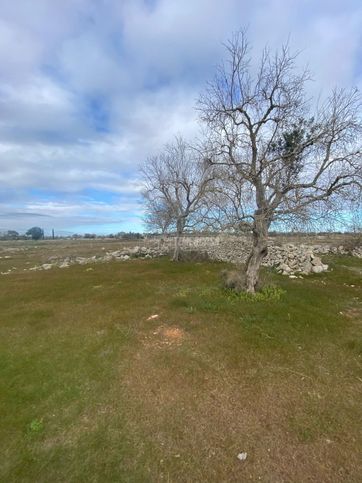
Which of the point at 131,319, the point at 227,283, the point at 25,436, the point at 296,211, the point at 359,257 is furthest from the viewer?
the point at 359,257

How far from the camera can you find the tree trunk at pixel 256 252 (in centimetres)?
1169

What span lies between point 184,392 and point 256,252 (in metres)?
7.20

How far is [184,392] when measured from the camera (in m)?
5.90

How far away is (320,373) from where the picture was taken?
6.42m

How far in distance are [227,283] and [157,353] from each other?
6094 millimetres

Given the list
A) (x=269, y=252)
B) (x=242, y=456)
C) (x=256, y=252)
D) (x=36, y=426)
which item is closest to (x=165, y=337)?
(x=36, y=426)

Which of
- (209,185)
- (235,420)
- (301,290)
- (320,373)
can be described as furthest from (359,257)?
(235,420)

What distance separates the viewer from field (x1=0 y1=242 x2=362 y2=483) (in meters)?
4.28

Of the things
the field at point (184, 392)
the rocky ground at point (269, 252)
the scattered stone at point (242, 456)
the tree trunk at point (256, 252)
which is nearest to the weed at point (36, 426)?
the field at point (184, 392)

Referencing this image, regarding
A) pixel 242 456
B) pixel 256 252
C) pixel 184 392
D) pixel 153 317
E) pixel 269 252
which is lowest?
pixel 242 456

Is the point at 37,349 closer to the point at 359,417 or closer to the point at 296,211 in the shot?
the point at 359,417

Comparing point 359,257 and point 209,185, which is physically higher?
point 209,185

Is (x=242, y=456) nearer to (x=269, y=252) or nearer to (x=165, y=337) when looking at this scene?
(x=165, y=337)

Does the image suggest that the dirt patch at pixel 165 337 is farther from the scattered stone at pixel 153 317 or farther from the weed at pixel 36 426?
the weed at pixel 36 426
